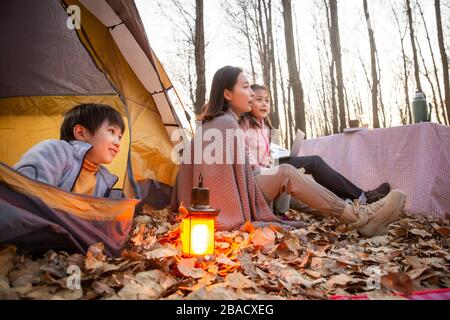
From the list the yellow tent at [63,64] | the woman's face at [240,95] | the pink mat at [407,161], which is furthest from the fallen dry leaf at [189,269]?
the pink mat at [407,161]

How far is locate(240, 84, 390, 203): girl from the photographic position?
111 inches

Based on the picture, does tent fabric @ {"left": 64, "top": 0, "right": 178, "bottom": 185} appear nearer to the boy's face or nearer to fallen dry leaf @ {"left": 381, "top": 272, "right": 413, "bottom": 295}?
the boy's face

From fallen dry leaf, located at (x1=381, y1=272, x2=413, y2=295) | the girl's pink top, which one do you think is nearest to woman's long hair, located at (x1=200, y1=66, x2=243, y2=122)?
the girl's pink top

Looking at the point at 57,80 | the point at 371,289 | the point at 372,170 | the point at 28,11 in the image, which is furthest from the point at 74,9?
the point at 372,170

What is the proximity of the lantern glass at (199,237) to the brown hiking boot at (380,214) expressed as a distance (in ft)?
3.59

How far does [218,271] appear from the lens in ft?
4.69

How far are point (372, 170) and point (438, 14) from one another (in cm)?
953

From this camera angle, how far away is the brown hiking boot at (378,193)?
2926 millimetres

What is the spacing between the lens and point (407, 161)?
122 inches

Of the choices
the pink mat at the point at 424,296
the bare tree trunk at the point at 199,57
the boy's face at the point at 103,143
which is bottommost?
the pink mat at the point at 424,296

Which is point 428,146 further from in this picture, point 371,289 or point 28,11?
point 28,11

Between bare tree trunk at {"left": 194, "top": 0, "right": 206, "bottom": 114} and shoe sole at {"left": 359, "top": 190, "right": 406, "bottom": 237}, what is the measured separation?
4.03 metres

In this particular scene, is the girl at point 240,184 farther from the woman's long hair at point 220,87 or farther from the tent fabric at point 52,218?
the tent fabric at point 52,218

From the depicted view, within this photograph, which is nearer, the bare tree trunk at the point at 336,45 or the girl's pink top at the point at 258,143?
the girl's pink top at the point at 258,143
